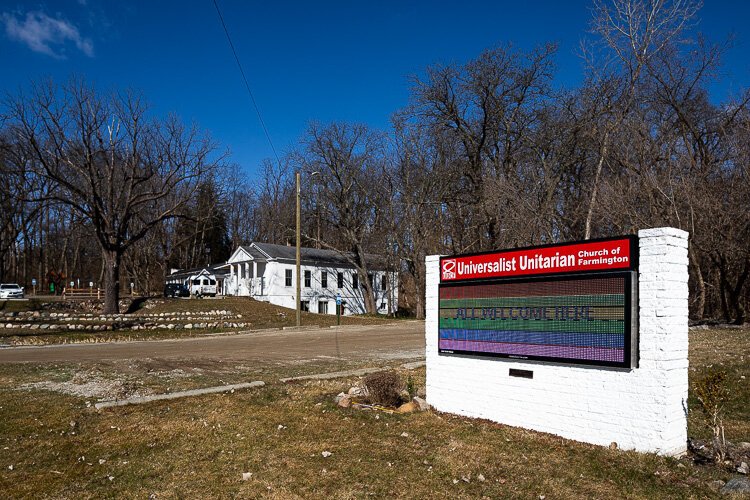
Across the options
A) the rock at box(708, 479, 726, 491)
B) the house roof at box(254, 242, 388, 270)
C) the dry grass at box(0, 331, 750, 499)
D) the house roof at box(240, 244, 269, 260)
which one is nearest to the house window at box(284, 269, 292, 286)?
the house roof at box(254, 242, 388, 270)

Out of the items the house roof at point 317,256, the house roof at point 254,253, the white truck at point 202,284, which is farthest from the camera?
the white truck at point 202,284

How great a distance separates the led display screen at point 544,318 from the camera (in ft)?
21.0

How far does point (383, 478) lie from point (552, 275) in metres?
3.23

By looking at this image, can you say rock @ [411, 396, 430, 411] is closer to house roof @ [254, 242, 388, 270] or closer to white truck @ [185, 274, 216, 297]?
house roof @ [254, 242, 388, 270]

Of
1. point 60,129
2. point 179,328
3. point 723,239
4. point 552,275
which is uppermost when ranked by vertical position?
point 60,129

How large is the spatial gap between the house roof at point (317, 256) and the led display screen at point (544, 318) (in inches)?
1652

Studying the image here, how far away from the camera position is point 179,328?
3030 cm

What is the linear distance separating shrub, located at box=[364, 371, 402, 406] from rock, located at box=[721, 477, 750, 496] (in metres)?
4.53

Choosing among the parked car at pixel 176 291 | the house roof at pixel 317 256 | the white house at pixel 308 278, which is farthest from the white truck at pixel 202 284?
the house roof at pixel 317 256

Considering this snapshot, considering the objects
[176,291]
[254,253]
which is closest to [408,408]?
[254,253]

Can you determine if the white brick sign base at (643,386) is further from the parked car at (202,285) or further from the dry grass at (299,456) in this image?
the parked car at (202,285)

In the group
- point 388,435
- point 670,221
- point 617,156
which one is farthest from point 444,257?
point 617,156

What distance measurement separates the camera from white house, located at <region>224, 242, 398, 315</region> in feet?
168

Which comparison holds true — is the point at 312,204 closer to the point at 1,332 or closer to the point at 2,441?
the point at 1,332
